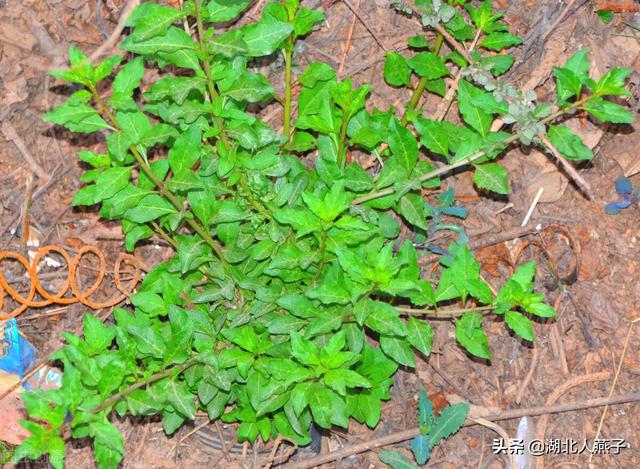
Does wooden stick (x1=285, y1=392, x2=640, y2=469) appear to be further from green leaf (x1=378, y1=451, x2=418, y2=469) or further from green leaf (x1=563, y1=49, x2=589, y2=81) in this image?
green leaf (x1=563, y1=49, x2=589, y2=81)

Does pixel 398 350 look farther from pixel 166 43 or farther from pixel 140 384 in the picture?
pixel 166 43

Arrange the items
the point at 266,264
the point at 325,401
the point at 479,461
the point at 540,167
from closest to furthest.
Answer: the point at 325,401 < the point at 266,264 < the point at 479,461 < the point at 540,167

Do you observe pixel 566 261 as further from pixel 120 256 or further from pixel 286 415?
pixel 120 256

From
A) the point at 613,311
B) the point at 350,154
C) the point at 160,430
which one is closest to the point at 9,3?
the point at 350,154

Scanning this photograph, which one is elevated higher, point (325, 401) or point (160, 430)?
point (325, 401)

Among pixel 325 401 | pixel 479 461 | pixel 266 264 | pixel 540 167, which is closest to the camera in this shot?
pixel 325 401

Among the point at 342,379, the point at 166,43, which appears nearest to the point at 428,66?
the point at 166,43
